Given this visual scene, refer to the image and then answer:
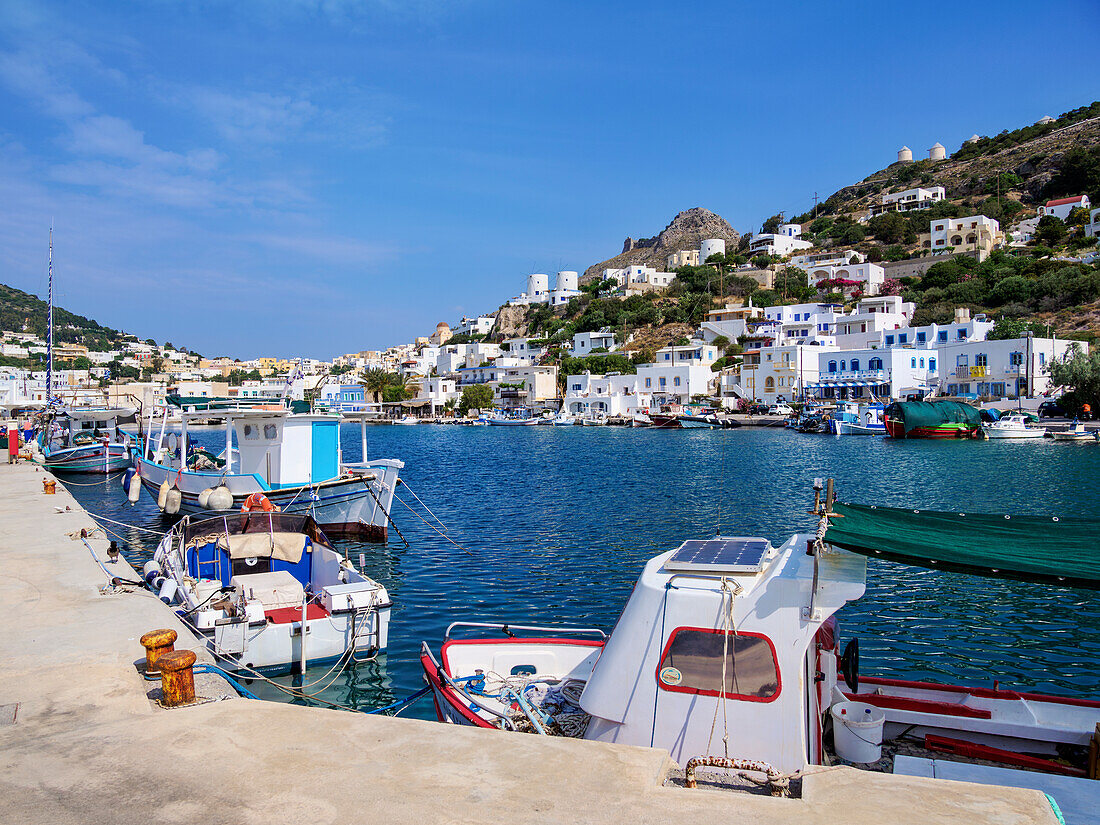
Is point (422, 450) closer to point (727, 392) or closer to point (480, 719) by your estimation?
point (727, 392)

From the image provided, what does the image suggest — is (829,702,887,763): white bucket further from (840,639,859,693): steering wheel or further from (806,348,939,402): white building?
(806,348,939,402): white building

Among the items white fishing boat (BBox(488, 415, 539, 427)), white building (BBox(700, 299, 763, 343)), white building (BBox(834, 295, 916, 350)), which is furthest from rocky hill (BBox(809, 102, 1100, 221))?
white fishing boat (BBox(488, 415, 539, 427))

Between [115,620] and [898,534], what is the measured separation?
30.1ft

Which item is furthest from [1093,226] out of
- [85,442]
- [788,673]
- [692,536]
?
[788,673]

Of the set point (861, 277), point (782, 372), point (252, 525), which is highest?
point (861, 277)

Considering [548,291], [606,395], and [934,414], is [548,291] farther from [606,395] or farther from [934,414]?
[934,414]

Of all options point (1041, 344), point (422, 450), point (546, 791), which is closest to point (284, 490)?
point (546, 791)

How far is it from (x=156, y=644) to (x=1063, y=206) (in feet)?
437

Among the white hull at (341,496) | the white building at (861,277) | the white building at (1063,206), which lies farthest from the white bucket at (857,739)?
the white building at (1063,206)

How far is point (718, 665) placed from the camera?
5906mm

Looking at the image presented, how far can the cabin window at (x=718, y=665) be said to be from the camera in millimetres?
5778

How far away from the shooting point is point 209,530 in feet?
43.2

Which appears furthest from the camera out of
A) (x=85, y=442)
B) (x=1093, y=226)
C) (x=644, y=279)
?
(x=644, y=279)

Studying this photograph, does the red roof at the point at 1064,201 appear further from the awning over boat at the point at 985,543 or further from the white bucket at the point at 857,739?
the white bucket at the point at 857,739
